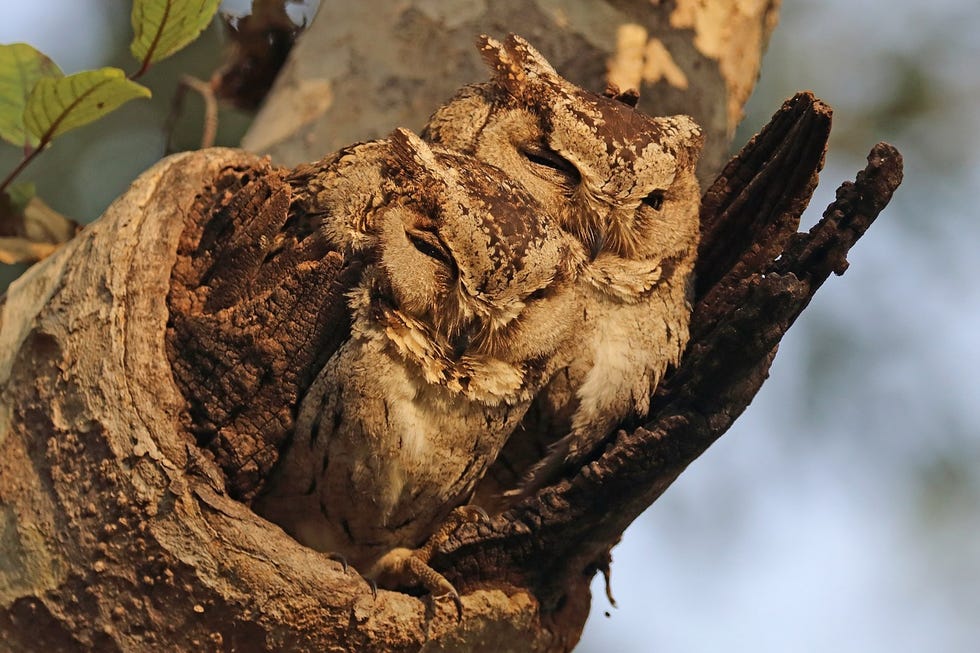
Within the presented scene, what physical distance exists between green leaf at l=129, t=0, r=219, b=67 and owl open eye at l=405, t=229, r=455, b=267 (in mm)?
699

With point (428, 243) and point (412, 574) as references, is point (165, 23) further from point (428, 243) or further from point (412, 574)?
point (412, 574)

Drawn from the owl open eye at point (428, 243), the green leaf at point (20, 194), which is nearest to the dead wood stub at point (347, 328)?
the owl open eye at point (428, 243)

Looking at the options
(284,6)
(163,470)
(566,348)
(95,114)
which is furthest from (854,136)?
(163,470)

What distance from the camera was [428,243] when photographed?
176 centimetres

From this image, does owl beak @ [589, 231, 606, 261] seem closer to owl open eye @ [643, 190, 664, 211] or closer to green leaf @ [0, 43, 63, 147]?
owl open eye @ [643, 190, 664, 211]

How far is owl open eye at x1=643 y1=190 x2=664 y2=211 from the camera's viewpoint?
2.18 m

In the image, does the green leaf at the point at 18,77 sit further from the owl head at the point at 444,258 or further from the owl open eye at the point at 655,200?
the owl open eye at the point at 655,200

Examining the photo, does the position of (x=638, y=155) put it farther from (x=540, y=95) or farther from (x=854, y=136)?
(x=854, y=136)

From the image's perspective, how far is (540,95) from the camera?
2148mm

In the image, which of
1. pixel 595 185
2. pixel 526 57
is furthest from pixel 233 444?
pixel 526 57

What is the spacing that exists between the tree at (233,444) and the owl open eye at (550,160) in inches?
14.0

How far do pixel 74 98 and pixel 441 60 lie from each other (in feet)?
2.62

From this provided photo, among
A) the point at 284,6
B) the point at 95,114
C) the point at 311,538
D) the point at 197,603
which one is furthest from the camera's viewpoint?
the point at 284,6

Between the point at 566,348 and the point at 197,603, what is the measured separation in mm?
780
